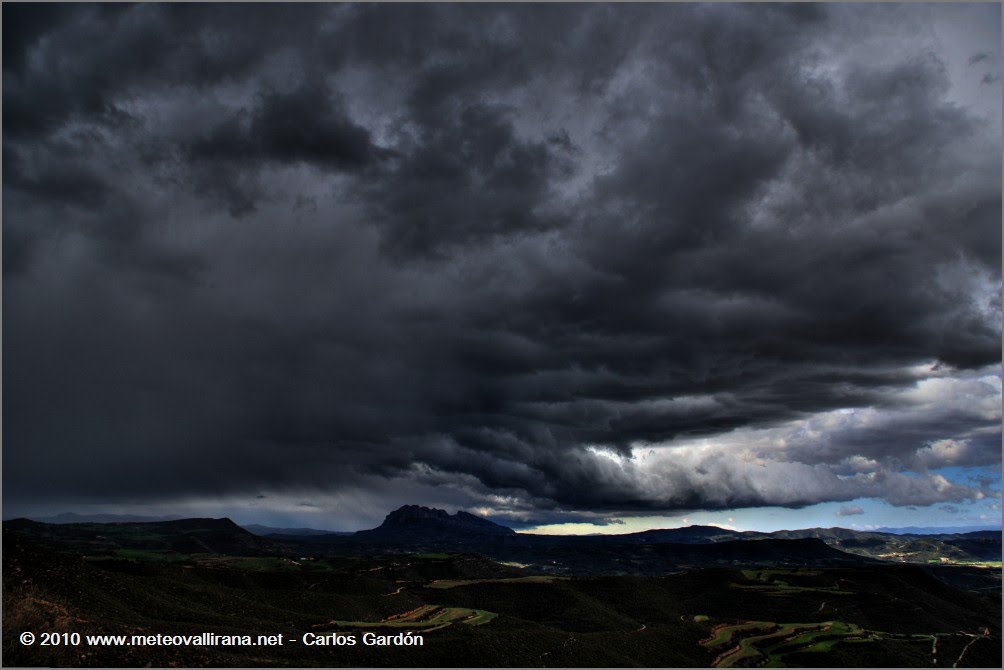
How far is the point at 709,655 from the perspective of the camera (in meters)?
170

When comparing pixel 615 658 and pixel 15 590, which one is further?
pixel 615 658

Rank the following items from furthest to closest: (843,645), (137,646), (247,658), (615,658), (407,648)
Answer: (843,645)
(615,658)
(407,648)
(247,658)
(137,646)

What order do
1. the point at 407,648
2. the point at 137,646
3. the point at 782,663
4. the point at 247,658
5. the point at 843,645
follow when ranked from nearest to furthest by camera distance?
the point at 137,646, the point at 247,658, the point at 407,648, the point at 782,663, the point at 843,645

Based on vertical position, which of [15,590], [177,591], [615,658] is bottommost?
[615,658]

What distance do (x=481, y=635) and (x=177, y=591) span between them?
92.4 m

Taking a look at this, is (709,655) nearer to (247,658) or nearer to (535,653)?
(535,653)

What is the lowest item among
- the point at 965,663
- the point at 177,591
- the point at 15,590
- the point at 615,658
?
the point at 965,663

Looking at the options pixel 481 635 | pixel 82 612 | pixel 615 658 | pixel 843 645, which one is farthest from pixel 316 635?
pixel 843 645

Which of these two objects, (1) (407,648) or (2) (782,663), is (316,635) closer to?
(1) (407,648)

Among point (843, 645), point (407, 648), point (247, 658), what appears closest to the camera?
point (247, 658)

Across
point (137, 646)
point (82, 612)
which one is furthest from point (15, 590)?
point (137, 646)

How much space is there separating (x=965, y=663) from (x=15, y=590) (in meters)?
233

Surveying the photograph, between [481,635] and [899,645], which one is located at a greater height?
[481,635]

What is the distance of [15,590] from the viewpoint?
110062 mm
